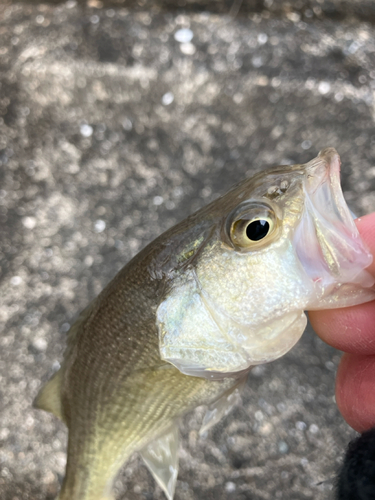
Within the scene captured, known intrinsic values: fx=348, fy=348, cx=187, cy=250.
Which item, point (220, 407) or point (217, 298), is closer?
point (217, 298)

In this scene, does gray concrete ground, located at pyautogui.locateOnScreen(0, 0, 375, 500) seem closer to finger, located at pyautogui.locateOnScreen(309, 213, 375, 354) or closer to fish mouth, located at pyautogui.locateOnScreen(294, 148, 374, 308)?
finger, located at pyautogui.locateOnScreen(309, 213, 375, 354)

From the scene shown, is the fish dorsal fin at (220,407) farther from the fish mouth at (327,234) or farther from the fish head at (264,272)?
the fish mouth at (327,234)

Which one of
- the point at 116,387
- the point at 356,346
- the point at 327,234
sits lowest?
the point at 356,346

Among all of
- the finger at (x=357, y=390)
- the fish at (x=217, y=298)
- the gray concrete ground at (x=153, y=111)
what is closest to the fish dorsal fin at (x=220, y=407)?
the fish at (x=217, y=298)

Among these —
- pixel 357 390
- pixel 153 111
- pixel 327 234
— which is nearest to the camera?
pixel 327 234

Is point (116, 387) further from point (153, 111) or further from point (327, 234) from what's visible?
point (153, 111)

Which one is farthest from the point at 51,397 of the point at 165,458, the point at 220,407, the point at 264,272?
the point at 264,272
